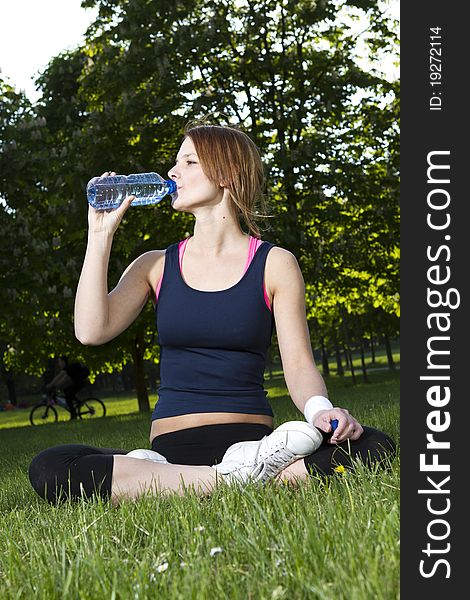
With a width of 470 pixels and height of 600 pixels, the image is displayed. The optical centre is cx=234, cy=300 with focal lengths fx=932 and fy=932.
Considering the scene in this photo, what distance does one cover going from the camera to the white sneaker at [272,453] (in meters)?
3.95

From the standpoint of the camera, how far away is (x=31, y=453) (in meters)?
11.0

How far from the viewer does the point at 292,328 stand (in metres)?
4.50

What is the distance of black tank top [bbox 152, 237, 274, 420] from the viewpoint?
445 cm

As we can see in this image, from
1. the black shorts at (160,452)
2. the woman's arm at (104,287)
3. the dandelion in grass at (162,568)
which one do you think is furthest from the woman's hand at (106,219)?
the dandelion in grass at (162,568)

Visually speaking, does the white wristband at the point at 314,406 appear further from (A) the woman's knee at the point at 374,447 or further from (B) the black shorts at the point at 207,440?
(B) the black shorts at the point at 207,440

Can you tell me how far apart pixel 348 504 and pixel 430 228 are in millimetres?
1174

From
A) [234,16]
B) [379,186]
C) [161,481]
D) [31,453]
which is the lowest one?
[31,453]

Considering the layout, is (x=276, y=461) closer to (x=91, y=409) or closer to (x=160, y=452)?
(x=160, y=452)

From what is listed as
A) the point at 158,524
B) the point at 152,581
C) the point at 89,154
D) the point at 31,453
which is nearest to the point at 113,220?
the point at 158,524

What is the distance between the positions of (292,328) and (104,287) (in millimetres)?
939

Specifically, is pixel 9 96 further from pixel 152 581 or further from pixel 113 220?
pixel 152 581

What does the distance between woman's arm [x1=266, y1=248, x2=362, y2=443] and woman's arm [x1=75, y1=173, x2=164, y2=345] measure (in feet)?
2.18

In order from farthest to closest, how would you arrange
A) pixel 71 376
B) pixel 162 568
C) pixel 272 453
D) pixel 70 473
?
pixel 71 376 → pixel 70 473 → pixel 272 453 → pixel 162 568

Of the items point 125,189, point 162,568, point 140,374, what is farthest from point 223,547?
point 140,374
